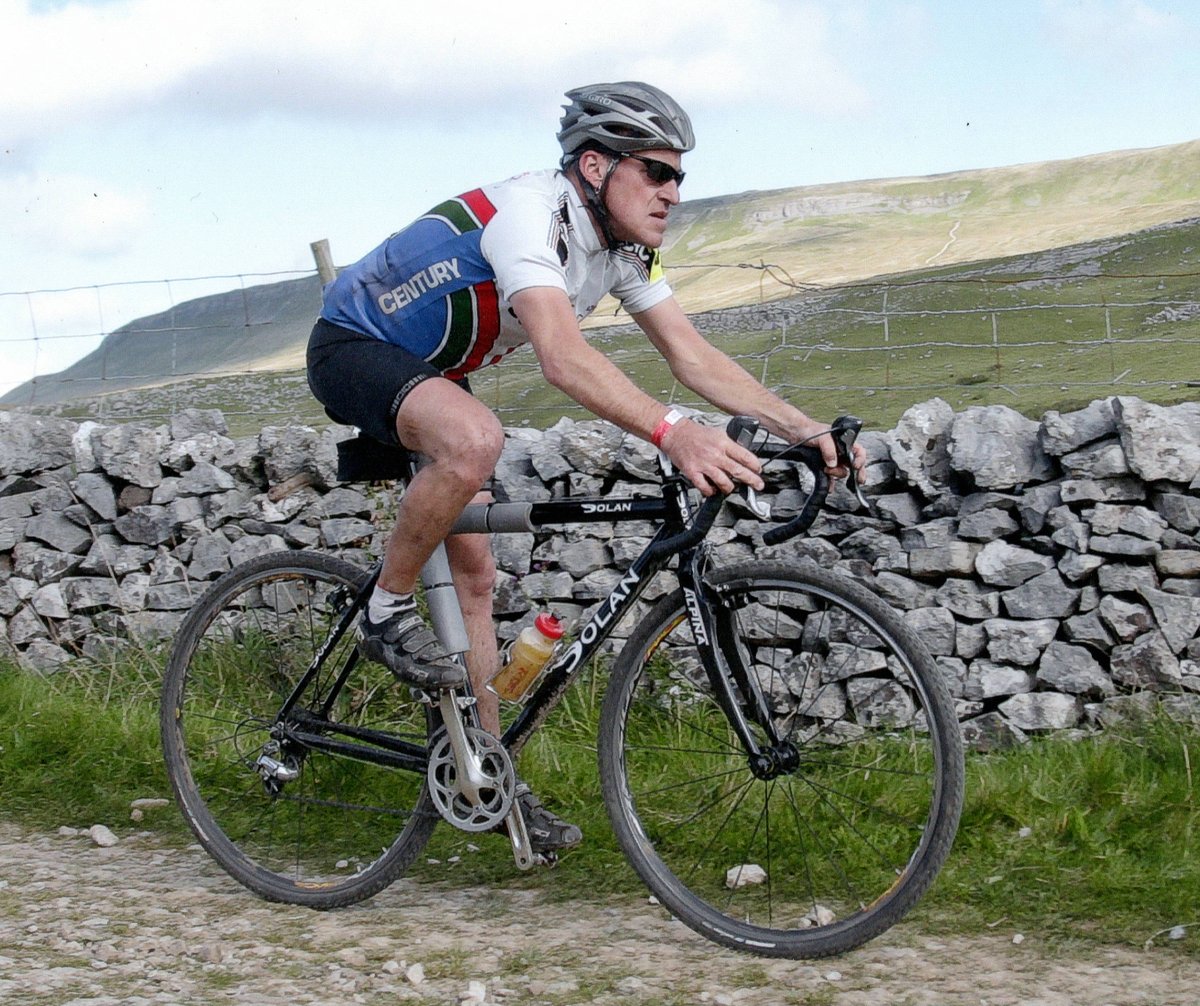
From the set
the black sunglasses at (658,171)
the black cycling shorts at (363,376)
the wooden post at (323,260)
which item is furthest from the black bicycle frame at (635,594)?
the wooden post at (323,260)

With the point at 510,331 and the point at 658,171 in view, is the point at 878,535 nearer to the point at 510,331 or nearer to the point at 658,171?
the point at 510,331

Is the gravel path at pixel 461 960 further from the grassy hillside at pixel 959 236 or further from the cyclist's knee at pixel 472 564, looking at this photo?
the grassy hillside at pixel 959 236

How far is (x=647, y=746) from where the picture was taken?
4148 mm

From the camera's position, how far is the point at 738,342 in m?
22.1

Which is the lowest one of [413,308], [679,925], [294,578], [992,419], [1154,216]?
[679,925]

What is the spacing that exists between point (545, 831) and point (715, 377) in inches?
55.0

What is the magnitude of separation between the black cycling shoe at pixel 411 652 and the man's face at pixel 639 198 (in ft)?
4.10

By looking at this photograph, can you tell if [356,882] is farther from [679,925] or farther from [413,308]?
[413,308]

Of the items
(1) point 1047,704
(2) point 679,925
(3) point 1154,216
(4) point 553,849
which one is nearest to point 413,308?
(4) point 553,849

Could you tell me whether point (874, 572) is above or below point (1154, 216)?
below

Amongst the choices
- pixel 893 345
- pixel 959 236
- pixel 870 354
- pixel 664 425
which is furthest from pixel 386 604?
pixel 959 236

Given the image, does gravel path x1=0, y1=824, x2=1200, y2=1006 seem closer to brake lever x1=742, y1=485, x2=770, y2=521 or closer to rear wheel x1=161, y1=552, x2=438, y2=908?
rear wheel x1=161, y1=552, x2=438, y2=908

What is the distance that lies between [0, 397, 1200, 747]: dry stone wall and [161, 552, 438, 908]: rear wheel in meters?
1.35

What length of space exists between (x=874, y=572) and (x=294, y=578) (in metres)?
2.44
